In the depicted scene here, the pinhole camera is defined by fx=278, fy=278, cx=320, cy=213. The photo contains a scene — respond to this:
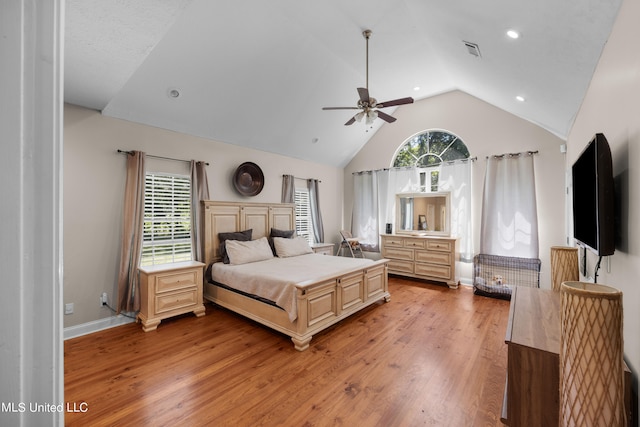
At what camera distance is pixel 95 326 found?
3.16m

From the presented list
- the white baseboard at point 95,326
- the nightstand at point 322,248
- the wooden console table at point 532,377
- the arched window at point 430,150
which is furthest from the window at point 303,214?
the wooden console table at point 532,377

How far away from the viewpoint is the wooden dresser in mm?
4832

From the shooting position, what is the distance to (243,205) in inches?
177

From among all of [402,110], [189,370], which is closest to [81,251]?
[189,370]

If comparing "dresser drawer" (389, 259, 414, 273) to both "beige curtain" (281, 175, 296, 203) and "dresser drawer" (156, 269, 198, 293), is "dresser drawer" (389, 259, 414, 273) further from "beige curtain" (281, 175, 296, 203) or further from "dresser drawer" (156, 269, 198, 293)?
"dresser drawer" (156, 269, 198, 293)

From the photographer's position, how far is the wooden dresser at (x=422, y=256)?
483cm

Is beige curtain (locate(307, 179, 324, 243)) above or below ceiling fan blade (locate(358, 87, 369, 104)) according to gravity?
→ below

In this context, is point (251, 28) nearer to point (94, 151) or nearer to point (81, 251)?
point (94, 151)

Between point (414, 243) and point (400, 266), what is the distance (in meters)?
0.54

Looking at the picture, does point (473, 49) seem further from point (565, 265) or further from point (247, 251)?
point (247, 251)

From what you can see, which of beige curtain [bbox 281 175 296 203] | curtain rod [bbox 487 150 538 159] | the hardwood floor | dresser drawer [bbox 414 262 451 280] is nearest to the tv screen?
the hardwood floor

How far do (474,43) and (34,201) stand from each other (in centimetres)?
337

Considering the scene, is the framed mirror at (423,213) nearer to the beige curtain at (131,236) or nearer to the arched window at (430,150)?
the arched window at (430,150)

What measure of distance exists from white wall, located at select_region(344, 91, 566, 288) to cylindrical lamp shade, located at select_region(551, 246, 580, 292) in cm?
255
